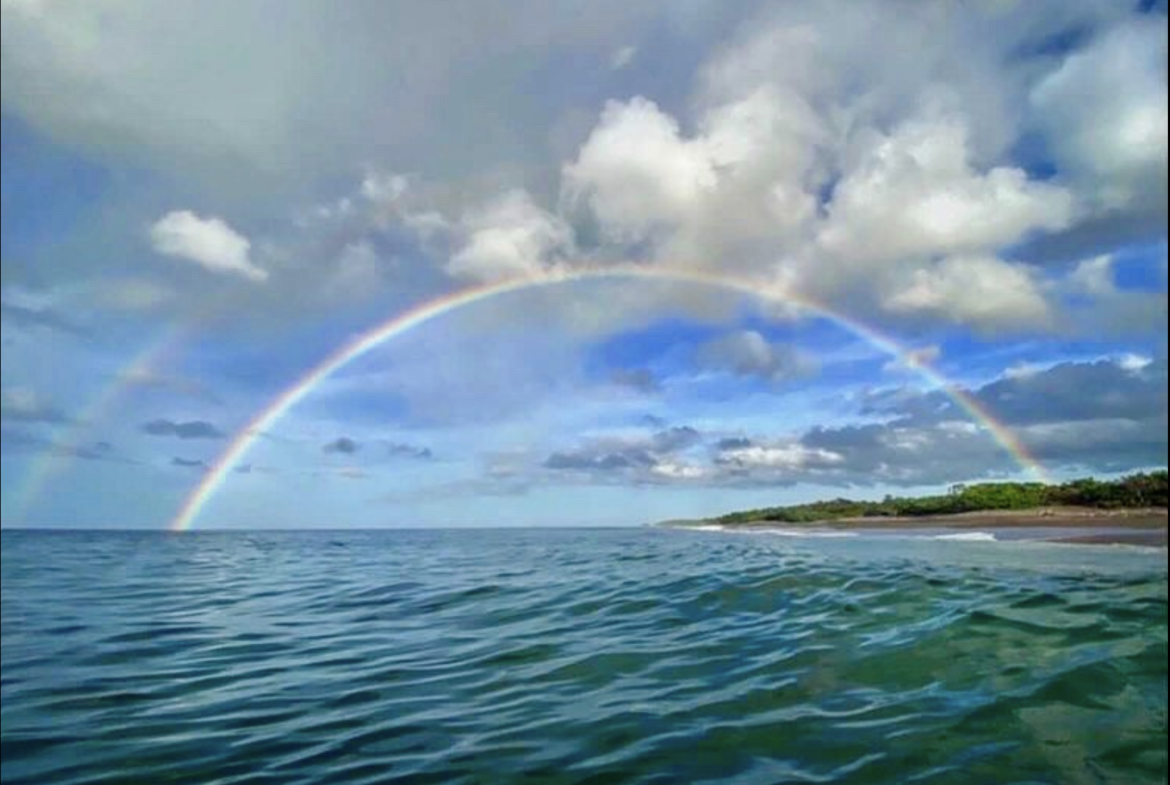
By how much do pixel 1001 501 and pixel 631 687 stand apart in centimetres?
1706

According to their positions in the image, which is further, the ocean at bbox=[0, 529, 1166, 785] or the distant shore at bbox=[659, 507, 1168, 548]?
the ocean at bbox=[0, 529, 1166, 785]

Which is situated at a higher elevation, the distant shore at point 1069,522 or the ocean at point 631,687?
the distant shore at point 1069,522

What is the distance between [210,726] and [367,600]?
12.1 meters

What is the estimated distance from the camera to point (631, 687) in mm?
9422

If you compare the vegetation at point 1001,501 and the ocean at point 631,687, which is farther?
the ocean at point 631,687

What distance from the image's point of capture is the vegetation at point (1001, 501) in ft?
6.79

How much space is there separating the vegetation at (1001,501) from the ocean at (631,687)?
0.86ft

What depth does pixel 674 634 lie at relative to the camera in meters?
13.0

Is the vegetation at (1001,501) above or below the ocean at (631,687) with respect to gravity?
above

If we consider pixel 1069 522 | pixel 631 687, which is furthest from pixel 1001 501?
pixel 631 687

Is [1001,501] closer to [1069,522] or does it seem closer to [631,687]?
[1069,522]

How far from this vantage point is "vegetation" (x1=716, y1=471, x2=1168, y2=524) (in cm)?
207

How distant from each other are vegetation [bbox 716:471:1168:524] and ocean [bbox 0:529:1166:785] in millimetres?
263

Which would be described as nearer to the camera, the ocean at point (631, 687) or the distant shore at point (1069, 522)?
the distant shore at point (1069, 522)
